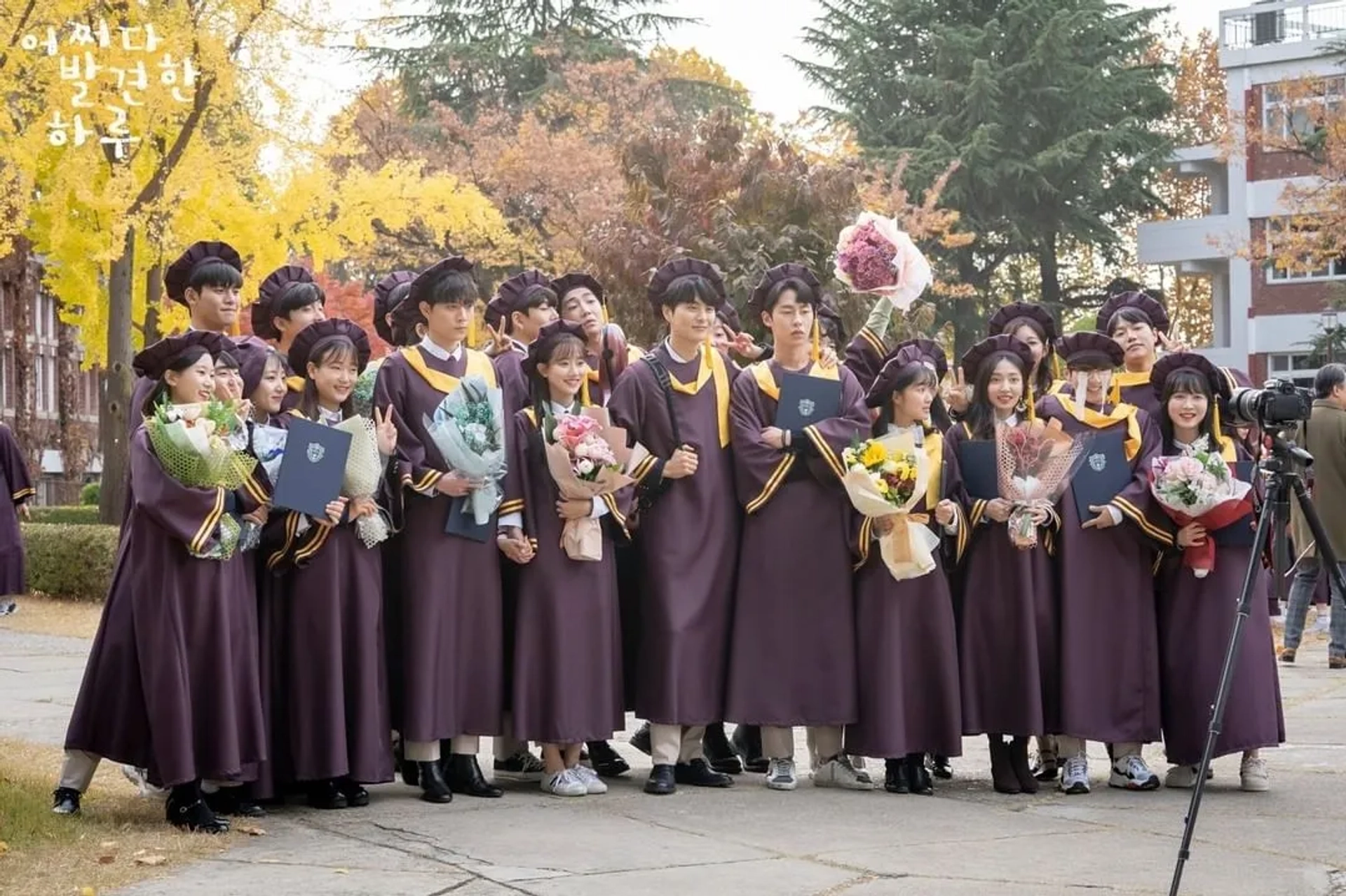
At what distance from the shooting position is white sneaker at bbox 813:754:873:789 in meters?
8.66

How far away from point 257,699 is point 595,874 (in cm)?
173

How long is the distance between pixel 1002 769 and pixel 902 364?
182 centimetres

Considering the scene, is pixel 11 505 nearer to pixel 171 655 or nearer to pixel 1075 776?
pixel 171 655

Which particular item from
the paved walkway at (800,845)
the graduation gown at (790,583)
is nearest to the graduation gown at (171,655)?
the paved walkway at (800,845)

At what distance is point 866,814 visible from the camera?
7.87 metres

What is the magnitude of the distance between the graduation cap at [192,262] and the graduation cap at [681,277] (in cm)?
182

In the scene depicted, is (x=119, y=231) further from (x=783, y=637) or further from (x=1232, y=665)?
(x=1232, y=665)

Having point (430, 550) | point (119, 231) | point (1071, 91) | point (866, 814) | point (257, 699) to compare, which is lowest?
point (866, 814)

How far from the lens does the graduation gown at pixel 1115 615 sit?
868cm

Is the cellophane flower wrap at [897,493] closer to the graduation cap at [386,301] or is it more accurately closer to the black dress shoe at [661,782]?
the black dress shoe at [661,782]

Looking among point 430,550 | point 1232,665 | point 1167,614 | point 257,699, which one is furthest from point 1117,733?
point 257,699

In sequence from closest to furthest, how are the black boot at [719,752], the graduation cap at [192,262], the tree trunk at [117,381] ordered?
the graduation cap at [192,262] < the black boot at [719,752] < the tree trunk at [117,381]

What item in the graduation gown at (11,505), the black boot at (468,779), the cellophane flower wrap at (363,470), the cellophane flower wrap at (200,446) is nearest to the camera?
the cellophane flower wrap at (200,446)

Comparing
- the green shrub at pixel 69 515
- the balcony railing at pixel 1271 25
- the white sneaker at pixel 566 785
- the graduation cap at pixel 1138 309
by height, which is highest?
the balcony railing at pixel 1271 25
